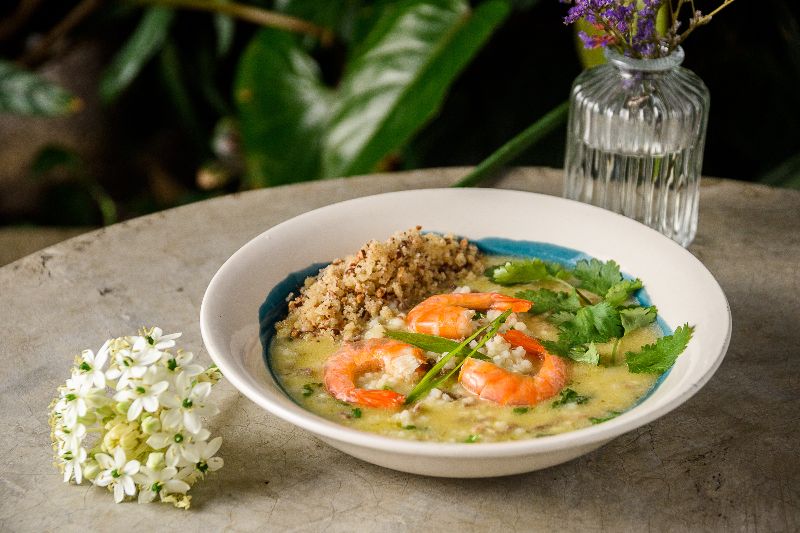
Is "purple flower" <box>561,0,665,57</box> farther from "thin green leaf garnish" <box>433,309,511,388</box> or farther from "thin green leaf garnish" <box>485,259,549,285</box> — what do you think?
"thin green leaf garnish" <box>433,309,511,388</box>

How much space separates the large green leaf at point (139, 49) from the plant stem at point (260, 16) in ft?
0.30

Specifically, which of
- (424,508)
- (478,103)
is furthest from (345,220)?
(478,103)

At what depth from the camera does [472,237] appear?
1.78 m

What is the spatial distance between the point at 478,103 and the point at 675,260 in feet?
6.03

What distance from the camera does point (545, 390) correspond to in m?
1.30

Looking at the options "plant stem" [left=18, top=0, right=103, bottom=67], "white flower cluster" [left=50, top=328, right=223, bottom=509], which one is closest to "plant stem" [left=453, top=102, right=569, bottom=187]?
"white flower cluster" [left=50, top=328, right=223, bottom=509]

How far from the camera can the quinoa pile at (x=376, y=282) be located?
1.51 meters

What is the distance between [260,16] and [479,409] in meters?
2.39

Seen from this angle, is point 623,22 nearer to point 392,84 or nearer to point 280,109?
point 392,84

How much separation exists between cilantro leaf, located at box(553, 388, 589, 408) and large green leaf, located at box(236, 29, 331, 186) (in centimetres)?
163

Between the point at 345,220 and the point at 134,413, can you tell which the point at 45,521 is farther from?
the point at 345,220

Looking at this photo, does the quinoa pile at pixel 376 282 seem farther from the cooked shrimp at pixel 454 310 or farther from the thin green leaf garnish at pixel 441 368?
the thin green leaf garnish at pixel 441 368

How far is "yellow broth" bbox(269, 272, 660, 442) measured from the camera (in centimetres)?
123

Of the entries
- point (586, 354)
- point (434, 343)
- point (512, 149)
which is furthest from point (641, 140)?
point (434, 343)
